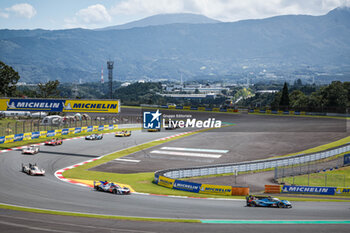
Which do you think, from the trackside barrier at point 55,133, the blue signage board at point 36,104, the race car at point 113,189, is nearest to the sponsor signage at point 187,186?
the race car at point 113,189

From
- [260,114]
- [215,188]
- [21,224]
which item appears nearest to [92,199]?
[21,224]

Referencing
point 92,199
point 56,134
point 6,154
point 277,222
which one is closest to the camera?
point 277,222

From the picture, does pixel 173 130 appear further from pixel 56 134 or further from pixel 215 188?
pixel 215 188

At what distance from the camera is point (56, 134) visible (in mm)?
61188

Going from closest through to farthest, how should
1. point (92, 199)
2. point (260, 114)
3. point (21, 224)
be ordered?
point (21, 224), point (92, 199), point (260, 114)

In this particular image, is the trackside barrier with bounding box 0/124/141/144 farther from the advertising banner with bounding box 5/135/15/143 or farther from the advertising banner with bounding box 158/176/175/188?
the advertising banner with bounding box 158/176/175/188

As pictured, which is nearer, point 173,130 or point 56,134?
point 56,134

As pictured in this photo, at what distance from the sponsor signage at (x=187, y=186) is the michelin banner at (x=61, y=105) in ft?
66.2

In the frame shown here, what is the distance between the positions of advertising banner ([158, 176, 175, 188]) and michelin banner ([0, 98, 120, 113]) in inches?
719

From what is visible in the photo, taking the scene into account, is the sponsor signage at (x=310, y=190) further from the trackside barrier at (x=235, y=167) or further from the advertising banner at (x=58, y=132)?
the advertising banner at (x=58, y=132)

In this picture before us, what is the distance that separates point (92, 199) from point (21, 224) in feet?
22.4

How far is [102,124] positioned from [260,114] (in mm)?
45962

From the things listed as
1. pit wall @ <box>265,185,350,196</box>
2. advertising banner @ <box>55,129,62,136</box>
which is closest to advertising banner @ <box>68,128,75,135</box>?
advertising banner @ <box>55,129,62,136</box>

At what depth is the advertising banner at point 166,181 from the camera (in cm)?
3228
